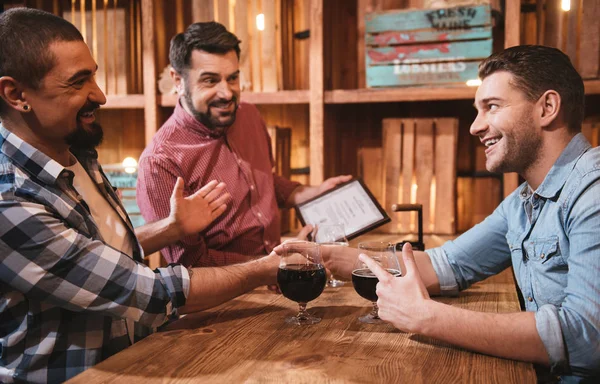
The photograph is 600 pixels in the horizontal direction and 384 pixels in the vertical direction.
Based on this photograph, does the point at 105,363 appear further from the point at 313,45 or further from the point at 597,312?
the point at 313,45

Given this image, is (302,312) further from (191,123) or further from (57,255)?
(191,123)

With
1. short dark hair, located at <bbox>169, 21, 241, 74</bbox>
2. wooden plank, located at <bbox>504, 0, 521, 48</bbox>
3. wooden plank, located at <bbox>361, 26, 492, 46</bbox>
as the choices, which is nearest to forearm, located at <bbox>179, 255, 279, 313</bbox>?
short dark hair, located at <bbox>169, 21, 241, 74</bbox>

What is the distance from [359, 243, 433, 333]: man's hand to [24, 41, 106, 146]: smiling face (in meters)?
0.84

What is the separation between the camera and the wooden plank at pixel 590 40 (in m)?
2.35

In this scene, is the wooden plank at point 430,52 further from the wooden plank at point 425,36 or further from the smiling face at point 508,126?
the smiling face at point 508,126

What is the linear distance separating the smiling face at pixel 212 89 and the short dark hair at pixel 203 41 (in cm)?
2

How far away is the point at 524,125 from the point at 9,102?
1.30 meters

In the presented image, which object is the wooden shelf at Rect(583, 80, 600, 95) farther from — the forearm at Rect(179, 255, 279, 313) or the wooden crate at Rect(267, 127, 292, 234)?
the forearm at Rect(179, 255, 279, 313)

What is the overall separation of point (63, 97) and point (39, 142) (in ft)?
0.44

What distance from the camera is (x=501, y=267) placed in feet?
5.29

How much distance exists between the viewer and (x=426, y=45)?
2.49 meters

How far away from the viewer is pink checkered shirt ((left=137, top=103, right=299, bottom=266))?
2.06 meters

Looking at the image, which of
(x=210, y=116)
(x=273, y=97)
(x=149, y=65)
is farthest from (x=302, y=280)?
(x=149, y=65)

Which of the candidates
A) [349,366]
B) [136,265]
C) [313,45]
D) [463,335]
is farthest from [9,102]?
[313,45]
